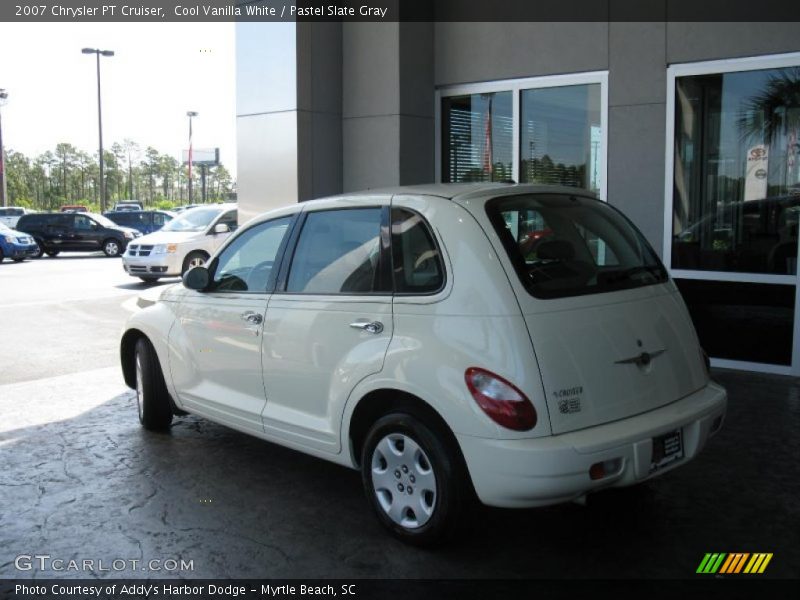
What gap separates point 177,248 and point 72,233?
1219cm

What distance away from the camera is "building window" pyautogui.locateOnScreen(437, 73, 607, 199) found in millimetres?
8664

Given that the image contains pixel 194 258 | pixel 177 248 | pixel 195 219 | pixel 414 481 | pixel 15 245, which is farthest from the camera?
pixel 15 245

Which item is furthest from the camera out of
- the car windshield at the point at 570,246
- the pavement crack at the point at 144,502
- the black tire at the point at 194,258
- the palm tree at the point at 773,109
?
the black tire at the point at 194,258

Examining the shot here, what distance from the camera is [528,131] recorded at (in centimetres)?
917

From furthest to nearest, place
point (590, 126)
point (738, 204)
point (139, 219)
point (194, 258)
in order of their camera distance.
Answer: point (139, 219)
point (194, 258)
point (590, 126)
point (738, 204)

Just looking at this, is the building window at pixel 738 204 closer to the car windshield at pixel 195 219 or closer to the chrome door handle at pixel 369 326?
the chrome door handle at pixel 369 326

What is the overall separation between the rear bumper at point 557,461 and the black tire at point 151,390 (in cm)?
306

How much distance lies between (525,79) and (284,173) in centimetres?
299

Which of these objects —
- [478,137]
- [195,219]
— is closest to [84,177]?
[195,219]

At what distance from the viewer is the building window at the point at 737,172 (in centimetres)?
741

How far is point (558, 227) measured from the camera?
13.9 ft

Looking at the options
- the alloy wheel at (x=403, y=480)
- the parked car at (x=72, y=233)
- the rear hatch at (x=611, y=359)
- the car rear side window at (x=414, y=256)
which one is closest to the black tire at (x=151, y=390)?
the alloy wheel at (x=403, y=480)

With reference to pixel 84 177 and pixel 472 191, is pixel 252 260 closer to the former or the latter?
pixel 472 191

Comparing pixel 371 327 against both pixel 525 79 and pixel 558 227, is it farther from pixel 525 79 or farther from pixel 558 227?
pixel 525 79
